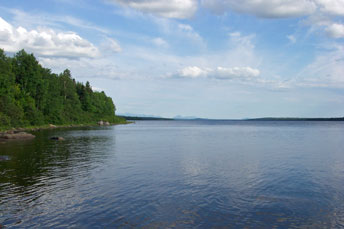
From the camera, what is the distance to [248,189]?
2148 cm

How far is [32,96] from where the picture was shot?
106 metres

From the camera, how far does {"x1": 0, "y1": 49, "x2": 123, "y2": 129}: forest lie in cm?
8086

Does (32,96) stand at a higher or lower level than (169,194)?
higher

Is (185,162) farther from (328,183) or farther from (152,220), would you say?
(152,220)

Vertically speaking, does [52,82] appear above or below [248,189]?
above

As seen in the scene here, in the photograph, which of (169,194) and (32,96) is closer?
(169,194)

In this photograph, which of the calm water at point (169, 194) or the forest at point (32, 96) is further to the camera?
the forest at point (32, 96)

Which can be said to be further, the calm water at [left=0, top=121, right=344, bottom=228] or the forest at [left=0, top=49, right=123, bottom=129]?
the forest at [left=0, top=49, right=123, bottom=129]

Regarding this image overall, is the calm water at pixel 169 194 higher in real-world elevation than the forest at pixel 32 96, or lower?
lower

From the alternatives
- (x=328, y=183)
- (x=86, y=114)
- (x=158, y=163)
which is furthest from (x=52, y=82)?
(x=328, y=183)

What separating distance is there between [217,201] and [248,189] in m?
4.27

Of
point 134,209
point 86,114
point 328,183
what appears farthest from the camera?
point 86,114

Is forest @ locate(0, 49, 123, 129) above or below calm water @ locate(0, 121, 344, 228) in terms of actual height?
above

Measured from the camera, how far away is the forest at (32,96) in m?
80.9
